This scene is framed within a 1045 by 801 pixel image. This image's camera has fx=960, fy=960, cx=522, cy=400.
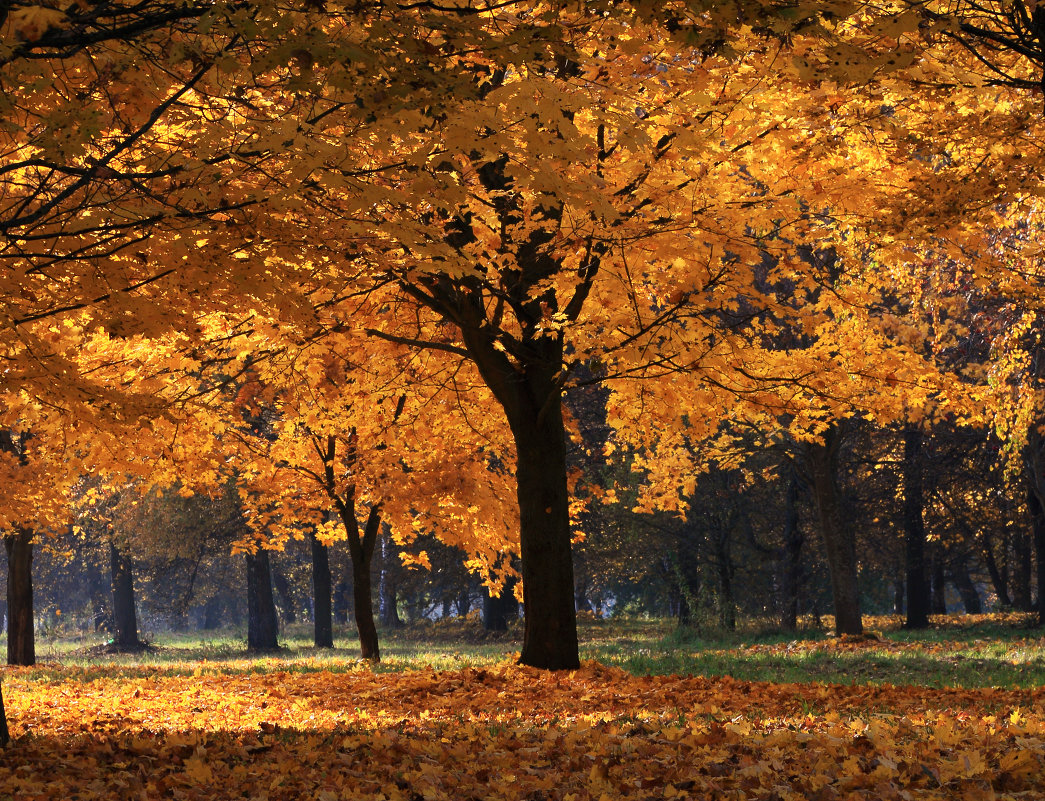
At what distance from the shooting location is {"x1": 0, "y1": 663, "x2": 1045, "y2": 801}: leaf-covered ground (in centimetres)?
423

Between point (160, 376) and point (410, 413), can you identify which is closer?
point (160, 376)

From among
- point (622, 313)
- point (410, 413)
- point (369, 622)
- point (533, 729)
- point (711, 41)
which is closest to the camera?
point (711, 41)

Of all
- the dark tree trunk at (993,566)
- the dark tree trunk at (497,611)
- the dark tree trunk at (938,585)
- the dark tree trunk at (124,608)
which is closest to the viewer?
the dark tree trunk at (938,585)

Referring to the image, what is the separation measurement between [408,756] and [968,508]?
23.4 metres

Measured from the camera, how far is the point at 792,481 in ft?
76.7

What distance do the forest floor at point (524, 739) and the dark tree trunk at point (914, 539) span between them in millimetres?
11958

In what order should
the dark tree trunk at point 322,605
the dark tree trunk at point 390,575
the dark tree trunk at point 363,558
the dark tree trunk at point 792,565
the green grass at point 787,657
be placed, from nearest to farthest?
1. the green grass at point 787,657
2. the dark tree trunk at point 363,558
3. the dark tree trunk at point 792,565
4. the dark tree trunk at point 322,605
5. the dark tree trunk at point 390,575

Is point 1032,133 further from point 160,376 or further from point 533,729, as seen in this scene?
point 160,376

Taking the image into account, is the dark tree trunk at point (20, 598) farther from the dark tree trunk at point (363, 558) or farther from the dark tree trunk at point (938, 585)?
the dark tree trunk at point (938, 585)

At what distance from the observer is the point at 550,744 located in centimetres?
546

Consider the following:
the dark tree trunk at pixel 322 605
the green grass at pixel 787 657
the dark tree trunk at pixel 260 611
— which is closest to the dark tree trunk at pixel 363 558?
the green grass at pixel 787 657

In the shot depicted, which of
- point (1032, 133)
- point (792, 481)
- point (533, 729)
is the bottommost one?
point (533, 729)

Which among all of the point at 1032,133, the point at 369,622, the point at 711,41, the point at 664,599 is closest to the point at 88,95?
the point at 711,41

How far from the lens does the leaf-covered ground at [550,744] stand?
4230 millimetres
